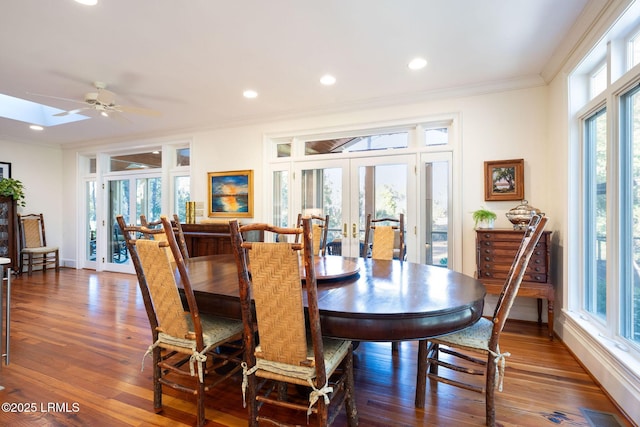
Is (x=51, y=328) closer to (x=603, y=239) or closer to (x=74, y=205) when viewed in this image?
(x=74, y=205)

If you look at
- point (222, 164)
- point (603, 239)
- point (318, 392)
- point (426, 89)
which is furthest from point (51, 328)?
point (603, 239)

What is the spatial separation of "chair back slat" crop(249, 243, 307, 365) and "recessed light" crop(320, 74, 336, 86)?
255 centimetres

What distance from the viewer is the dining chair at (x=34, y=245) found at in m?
5.70

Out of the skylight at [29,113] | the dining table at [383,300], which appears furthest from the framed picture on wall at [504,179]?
the skylight at [29,113]

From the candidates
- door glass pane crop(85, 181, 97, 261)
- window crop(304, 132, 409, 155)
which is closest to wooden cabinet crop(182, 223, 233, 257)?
window crop(304, 132, 409, 155)

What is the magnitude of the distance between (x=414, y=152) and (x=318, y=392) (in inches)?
125

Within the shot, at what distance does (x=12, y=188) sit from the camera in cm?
542

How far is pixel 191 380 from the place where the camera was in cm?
213

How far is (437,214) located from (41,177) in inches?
299

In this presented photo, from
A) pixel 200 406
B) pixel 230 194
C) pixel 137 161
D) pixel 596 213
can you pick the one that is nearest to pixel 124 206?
pixel 137 161

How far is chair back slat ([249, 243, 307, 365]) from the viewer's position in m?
1.30

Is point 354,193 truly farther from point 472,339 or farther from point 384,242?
point 472,339

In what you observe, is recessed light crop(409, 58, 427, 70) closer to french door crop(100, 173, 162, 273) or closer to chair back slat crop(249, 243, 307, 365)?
chair back slat crop(249, 243, 307, 365)

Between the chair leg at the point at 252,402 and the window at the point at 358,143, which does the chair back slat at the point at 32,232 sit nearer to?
the window at the point at 358,143
